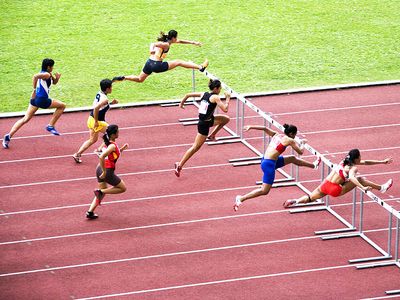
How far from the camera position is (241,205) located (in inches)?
757

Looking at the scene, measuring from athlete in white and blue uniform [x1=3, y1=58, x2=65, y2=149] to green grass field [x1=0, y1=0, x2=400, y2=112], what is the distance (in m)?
2.58

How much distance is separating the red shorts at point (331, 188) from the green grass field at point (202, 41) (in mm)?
7614

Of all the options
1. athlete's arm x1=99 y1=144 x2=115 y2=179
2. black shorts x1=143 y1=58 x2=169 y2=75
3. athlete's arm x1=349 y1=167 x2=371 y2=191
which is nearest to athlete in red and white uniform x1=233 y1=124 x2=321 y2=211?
athlete's arm x1=349 y1=167 x2=371 y2=191

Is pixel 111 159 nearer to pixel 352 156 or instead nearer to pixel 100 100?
pixel 100 100

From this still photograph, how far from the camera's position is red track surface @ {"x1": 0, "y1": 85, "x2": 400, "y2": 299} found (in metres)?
16.5

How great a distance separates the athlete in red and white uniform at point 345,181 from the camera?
17203mm

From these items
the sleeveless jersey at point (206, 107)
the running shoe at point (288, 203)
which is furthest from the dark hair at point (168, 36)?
the running shoe at point (288, 203)

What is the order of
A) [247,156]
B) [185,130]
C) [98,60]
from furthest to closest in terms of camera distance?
[98,60] < [185,130] < [247,156]

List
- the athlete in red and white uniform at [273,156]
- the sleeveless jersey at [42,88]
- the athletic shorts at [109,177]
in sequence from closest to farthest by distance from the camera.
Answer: the athlete in red and white uniform at [273,156] → the athletic shorts at [109,177] → the sleeveless jersey at [42,88]

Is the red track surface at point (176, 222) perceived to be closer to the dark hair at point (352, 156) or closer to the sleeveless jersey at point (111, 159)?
the sleeveless jersey at point (111, 159)

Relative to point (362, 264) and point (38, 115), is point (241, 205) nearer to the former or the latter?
point (362, 264)

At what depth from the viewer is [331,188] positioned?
17.6m

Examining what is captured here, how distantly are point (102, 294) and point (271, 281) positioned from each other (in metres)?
2.47

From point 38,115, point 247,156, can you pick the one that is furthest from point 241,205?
point 38,115
